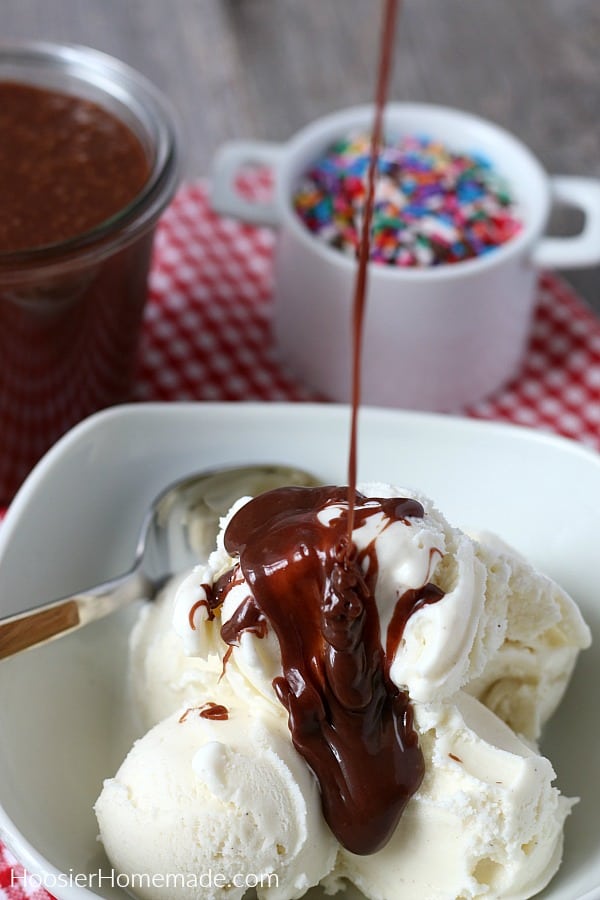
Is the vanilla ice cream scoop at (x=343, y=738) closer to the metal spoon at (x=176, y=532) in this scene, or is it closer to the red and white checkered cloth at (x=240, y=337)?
the metal spoon at (x=176, y=532)

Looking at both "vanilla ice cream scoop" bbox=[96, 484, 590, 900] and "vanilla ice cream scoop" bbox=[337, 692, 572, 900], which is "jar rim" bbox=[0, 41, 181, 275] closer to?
"vanilla ice cream scoop" bbox=[96, 484, 590, 900]

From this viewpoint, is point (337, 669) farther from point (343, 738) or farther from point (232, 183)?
point (232, 183)

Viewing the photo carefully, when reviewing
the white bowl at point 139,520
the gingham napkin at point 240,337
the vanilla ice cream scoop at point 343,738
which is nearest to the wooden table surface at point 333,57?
the gingham napkin at point 240,337

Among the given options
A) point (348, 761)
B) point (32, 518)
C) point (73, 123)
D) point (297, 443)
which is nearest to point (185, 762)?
point (348, 761)

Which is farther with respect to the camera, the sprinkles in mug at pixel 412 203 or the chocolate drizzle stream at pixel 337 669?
the sprinkles in mug at pixel 412 203

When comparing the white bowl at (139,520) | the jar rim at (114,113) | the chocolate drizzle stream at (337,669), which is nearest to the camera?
the chocolate drizzle stream at (337,669)

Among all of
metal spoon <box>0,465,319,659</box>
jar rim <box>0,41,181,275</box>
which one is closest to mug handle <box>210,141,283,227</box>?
jar rim <box>0,41,181,275</box>

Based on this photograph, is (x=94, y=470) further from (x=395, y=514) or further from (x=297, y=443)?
(x=395, y=514)

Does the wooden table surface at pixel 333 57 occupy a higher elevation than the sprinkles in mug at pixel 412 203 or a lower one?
higher
